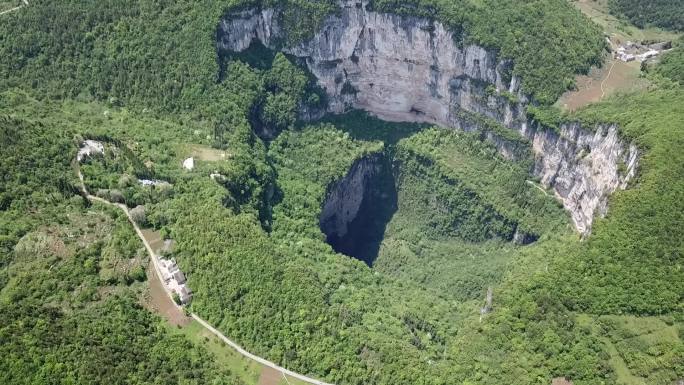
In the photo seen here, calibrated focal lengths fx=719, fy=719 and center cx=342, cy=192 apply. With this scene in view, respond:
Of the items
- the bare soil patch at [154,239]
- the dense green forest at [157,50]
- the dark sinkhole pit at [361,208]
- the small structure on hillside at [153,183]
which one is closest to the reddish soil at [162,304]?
the bare soil patch at [154,239]

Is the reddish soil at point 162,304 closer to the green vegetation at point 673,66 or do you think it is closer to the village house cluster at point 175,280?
the village house cluster at point 175,280

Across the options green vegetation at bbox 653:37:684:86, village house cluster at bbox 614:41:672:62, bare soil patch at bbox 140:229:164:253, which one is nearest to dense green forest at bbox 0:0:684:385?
green vegetation at bbox 653:37:684:86

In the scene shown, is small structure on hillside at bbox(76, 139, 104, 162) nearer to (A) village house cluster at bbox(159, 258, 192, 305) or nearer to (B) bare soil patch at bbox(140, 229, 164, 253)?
(B) bare soil patch at bbox(140, 229, 164, 253)

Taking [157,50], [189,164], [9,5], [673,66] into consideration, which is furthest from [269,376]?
[9,5]

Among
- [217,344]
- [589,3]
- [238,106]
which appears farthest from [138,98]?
[589,3]

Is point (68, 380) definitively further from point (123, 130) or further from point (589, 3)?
point (589, 3)
